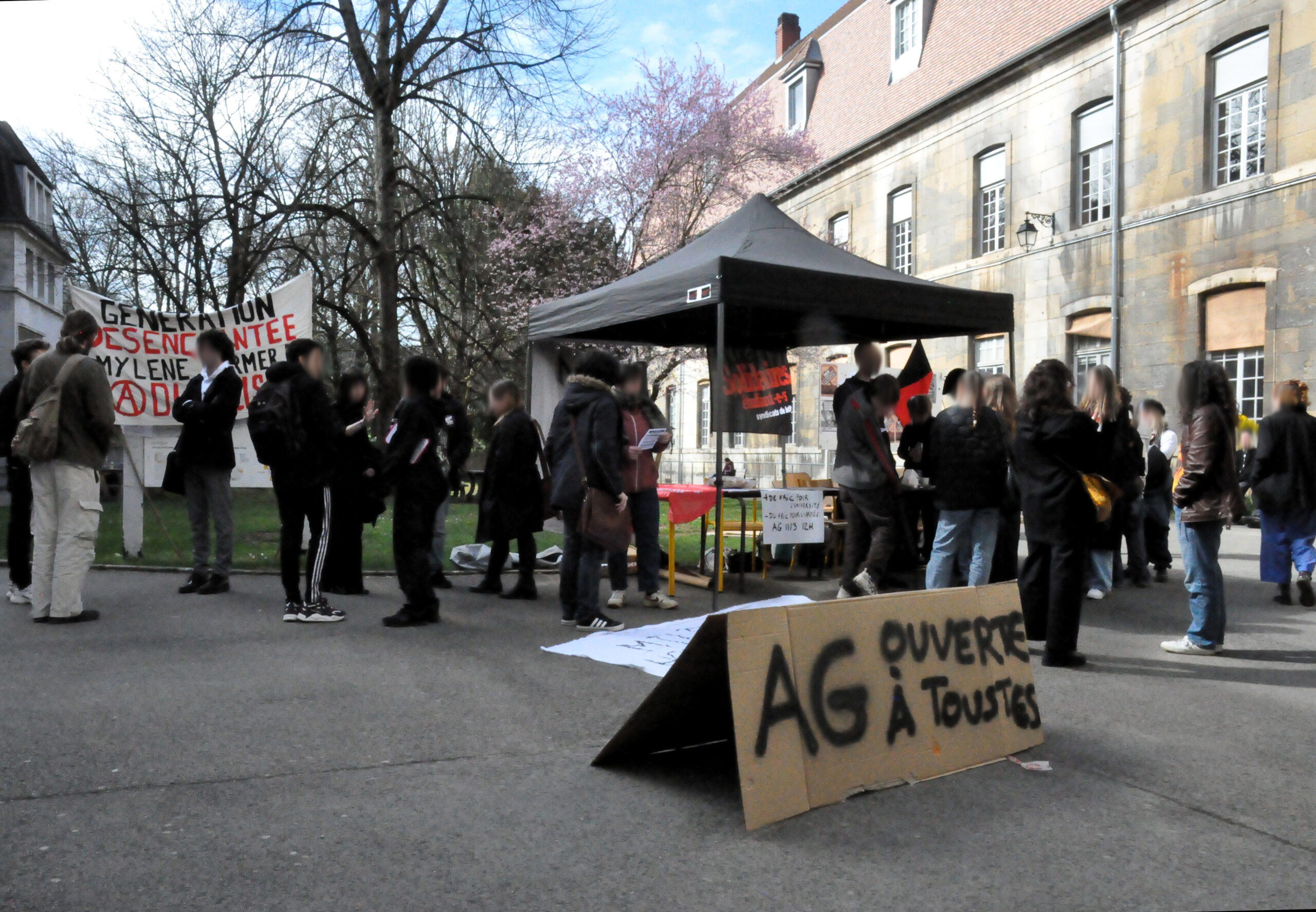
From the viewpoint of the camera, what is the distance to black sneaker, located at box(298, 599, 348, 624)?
7320 millimetres

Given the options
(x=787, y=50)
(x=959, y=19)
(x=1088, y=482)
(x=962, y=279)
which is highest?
(x=787, y=50)

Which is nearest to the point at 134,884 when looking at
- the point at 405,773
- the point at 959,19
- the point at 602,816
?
the point at 405,773

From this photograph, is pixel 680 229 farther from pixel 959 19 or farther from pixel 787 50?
pixel 787 50

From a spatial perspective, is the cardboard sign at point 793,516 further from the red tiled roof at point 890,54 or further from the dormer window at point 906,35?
the dormer window at point 906,35

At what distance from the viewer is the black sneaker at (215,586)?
27.8 feet

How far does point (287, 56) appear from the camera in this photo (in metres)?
14.4

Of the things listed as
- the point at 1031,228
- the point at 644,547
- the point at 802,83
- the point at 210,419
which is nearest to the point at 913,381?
the point at 644,547

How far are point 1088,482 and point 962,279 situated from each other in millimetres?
18570

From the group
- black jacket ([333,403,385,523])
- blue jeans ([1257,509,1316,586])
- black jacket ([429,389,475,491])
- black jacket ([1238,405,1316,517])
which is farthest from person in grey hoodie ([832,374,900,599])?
black jacket ([333,403,385,523])

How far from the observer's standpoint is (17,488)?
304 inches

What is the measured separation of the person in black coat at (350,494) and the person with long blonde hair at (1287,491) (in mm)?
7075

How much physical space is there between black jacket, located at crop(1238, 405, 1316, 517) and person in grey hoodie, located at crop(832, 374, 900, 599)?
2971mm

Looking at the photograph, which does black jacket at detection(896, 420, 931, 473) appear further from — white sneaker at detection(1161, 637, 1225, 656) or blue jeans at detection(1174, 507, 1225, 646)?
white sneaker at detection(1161, 637, 1225, 656)

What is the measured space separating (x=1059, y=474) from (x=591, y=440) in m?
2.97
